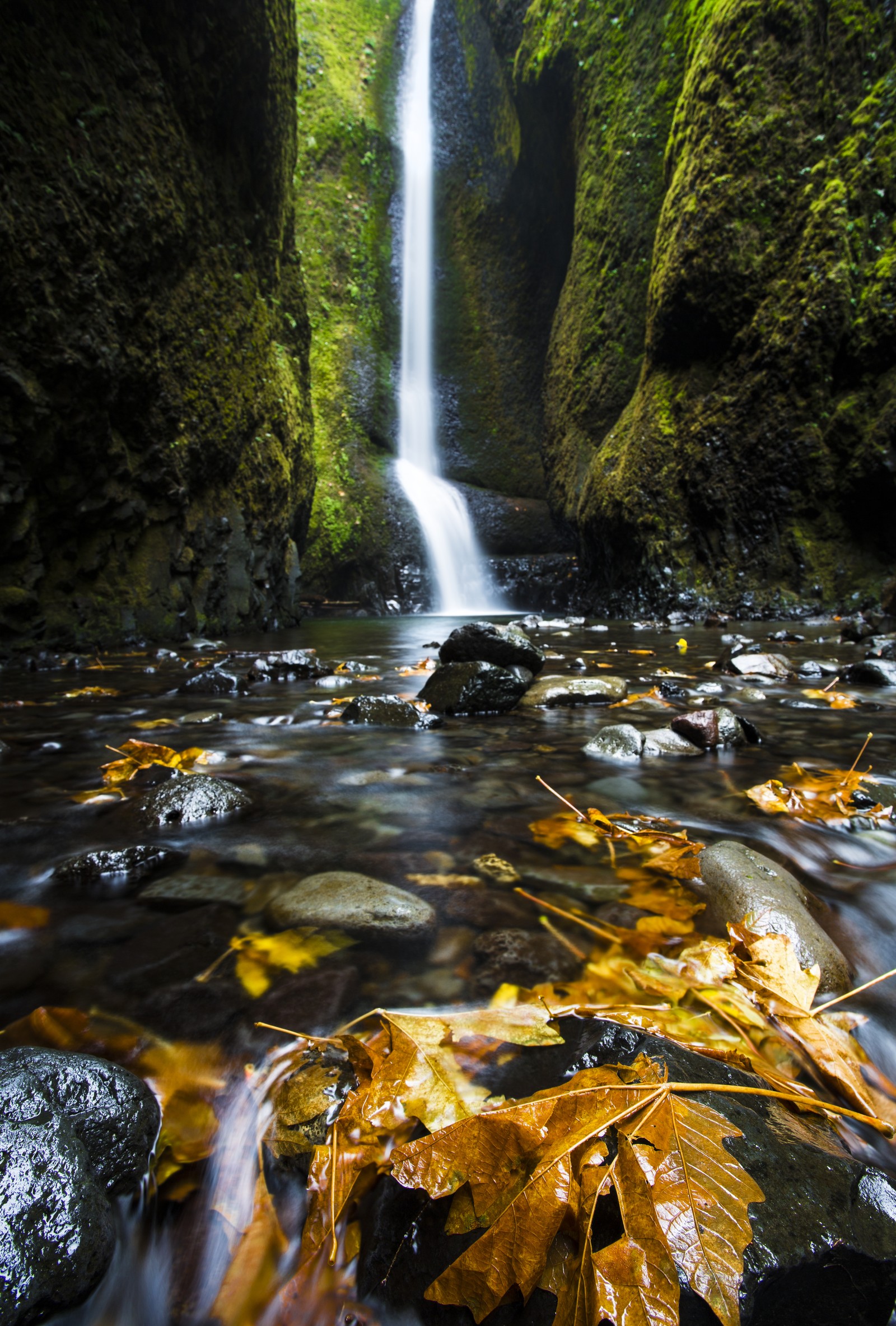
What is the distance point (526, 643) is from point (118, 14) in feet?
22.6

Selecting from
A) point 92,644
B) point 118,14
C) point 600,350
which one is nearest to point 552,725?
point 92,644

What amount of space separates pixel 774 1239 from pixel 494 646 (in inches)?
145

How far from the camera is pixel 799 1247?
0.62 metres

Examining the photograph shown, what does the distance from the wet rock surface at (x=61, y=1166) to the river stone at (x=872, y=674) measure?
491 centimetres

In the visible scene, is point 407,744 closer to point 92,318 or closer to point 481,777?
point 481,777

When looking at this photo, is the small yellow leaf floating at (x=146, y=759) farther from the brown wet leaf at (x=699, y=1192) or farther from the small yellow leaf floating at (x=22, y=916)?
the brown wet leaf at (x=699, y=1192)

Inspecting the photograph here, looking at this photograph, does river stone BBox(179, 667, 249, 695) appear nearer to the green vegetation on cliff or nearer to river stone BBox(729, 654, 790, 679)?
river stone BBox(729, 654, 790, 679)

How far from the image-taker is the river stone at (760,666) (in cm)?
480

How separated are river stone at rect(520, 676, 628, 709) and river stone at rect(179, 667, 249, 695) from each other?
2.08 m

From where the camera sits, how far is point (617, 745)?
2.75m

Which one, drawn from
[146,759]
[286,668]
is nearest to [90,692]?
[286,668]

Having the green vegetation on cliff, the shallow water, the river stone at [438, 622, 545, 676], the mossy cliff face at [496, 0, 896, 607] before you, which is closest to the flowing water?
the shallow water

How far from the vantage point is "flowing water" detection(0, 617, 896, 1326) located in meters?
0.98

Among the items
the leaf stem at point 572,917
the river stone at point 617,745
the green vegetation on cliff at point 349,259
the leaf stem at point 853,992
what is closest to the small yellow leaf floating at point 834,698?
the river stone at point 617,745
